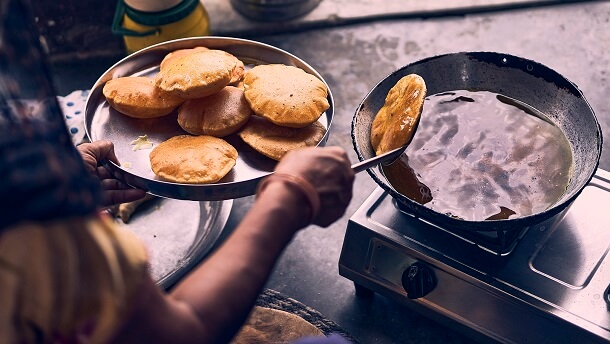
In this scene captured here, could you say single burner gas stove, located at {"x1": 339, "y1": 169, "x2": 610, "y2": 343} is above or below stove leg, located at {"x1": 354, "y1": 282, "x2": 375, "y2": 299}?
above

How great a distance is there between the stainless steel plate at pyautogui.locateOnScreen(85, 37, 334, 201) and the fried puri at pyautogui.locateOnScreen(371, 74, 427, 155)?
17cm

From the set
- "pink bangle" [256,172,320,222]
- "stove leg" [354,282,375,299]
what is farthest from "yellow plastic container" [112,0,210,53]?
"pink bangle" [256,172,320,222]

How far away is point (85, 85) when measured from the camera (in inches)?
128

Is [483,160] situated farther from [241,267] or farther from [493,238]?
[241,267]

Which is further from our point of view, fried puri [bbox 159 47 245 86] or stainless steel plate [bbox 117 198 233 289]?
stainless steel plate [bbox 117 198 233 289]

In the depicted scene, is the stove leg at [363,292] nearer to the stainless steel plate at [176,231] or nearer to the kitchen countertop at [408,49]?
the kitchen countertop at [408,49]

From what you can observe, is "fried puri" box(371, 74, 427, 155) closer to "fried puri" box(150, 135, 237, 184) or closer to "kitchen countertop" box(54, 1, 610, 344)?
"fried puri" box(150, 135, 237, 184)

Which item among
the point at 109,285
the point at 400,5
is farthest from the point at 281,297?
the point at 400,5

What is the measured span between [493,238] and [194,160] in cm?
93

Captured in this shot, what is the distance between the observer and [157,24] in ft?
9.41

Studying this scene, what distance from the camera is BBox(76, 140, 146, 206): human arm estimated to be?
5.86 ft

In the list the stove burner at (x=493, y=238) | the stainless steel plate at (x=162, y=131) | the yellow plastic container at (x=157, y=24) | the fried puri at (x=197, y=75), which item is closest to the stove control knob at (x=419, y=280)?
the stove burner at (x=493, y=238)

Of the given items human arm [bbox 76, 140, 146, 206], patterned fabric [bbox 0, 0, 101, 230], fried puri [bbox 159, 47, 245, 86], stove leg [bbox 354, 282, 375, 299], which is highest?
patterned fabric [bbox 0, 0, 101, 230]

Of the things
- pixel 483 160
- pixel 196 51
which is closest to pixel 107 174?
pixel 196 51
